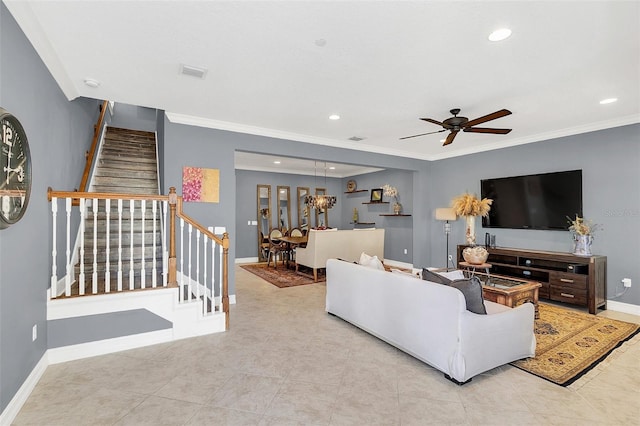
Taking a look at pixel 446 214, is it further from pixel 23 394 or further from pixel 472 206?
pixel 23 394

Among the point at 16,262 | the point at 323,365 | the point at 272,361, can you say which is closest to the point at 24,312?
the point at 16,262

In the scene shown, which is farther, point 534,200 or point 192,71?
point 534,200

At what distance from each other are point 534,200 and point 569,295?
1594mm

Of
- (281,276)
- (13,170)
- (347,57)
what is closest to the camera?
(13,170)

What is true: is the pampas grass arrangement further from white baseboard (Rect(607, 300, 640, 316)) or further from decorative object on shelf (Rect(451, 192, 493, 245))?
white baseboard (Rect(607, 300, 640, 316))

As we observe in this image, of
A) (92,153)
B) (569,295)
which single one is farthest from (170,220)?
(569,295)

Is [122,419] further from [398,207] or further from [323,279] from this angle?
[398,207]

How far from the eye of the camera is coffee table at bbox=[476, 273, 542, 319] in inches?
142

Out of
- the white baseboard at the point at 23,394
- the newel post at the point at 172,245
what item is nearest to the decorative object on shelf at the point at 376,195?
the newel post at the point at 172,245

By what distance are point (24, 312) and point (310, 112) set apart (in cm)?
343

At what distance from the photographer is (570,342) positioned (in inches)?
131

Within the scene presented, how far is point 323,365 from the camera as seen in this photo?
2854 millimetres

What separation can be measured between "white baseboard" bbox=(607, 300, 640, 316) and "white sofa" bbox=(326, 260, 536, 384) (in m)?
2.62

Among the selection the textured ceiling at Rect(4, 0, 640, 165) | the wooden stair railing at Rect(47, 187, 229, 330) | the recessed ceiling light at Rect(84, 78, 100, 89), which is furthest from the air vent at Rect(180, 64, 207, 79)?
the wooden stair railing at Rect(47, 187, 229, 330)
